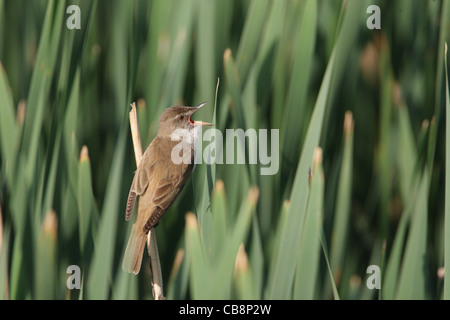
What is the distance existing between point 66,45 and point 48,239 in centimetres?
53

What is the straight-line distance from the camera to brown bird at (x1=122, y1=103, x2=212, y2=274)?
4.71ft

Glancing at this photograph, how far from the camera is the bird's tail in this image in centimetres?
140

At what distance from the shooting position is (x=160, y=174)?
1554 millimetres

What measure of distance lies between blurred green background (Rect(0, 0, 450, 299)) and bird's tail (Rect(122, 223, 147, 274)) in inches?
1.1

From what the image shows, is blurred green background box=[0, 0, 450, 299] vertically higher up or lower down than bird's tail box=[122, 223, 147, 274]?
higher up

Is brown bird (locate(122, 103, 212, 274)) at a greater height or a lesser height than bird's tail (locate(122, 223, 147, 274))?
greater

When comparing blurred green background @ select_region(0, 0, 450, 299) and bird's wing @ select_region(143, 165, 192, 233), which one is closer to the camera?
blurred green background @ select_region(0, 0, 450, 299)

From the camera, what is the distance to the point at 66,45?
1.47 metres

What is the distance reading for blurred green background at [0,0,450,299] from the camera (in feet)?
4.52

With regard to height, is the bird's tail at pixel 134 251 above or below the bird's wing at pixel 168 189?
below

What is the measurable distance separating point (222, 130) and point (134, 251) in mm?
395

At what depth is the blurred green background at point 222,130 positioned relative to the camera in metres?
1.38

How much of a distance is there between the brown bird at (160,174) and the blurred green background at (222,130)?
0.03 m

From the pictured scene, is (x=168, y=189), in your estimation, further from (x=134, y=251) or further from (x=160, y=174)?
(x=134, y=251)
